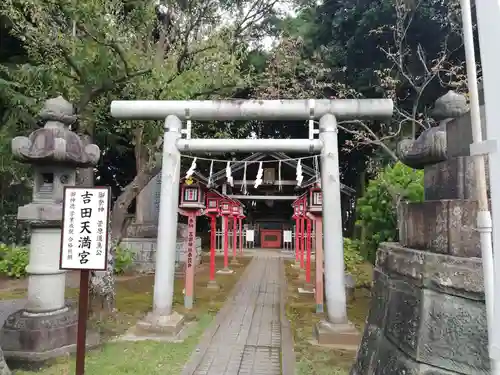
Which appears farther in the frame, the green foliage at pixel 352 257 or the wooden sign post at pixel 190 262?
the green foliage at pixel 352 257

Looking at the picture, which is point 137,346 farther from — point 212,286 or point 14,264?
point 14,264

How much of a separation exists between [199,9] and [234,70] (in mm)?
1914

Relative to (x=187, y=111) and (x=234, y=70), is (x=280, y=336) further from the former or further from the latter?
(x=234, y=70)

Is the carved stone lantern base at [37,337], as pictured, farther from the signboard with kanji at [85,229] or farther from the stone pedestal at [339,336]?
the stone pedestal at [339,336]

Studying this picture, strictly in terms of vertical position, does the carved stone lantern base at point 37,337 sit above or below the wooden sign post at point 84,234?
below

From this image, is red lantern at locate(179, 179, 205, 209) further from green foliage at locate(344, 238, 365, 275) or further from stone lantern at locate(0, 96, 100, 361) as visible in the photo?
green foliage at locate(344, 238, 365, 275)

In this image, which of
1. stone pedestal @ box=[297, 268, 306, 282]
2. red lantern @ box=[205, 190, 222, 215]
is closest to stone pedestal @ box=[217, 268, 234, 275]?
stone pedestal @ box=[297, 268, 306, 282]

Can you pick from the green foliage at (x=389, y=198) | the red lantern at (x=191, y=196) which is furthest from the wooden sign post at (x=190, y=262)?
the green foliage at (x=389, y=198)

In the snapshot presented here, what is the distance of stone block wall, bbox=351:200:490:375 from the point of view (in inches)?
76.4

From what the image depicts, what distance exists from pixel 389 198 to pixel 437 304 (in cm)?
631

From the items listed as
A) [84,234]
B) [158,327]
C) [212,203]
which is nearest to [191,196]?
[212,203]

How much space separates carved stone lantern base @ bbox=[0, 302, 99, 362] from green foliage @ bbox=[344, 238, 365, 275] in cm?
747

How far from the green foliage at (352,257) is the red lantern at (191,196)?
15.5 ft

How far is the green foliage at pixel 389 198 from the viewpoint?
6.90 metres
